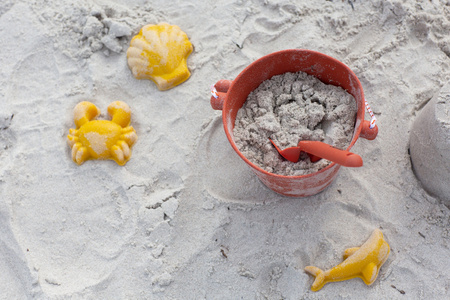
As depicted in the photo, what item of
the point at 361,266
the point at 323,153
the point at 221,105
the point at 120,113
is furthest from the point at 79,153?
the point at 361,266

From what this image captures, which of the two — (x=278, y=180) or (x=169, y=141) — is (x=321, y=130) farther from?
(x=169, y=141)

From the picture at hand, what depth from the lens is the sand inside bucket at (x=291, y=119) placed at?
1.31 meters

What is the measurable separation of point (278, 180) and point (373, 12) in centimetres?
108

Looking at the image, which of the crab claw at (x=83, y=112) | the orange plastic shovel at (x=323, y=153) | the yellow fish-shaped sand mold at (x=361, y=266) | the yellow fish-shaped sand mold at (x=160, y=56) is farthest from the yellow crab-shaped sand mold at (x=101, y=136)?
the yellow fish-shaped sand mold at (x=361, y=266)

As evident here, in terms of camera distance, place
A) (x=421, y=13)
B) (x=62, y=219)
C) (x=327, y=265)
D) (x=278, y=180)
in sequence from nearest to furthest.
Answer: (x=278, y=180), (x=327, y=265), (x=62, y=219), (x=421, y=13)

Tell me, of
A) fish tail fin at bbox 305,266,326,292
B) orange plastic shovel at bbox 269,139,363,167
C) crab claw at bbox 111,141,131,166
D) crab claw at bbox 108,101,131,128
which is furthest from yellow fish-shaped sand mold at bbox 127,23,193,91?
fish tail fin at bbox 305,266,326,292

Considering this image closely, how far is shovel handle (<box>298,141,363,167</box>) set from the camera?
1.01 meters

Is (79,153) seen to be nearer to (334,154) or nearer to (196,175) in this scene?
(196,175)

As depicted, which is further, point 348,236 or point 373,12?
point 373,12

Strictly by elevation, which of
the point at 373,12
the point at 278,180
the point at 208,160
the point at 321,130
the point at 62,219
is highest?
the point at 373,12

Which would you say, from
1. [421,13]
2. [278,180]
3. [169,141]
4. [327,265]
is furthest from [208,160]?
[421,13]

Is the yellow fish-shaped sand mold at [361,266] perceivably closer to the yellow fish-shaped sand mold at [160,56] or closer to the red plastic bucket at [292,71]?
the red plastic bucket at [292,71]

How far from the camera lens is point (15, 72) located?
6.11 ft

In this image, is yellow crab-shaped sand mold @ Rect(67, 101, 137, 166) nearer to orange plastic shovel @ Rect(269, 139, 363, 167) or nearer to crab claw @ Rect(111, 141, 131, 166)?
crab claw @ Rect(111, 141, 131, 166)
